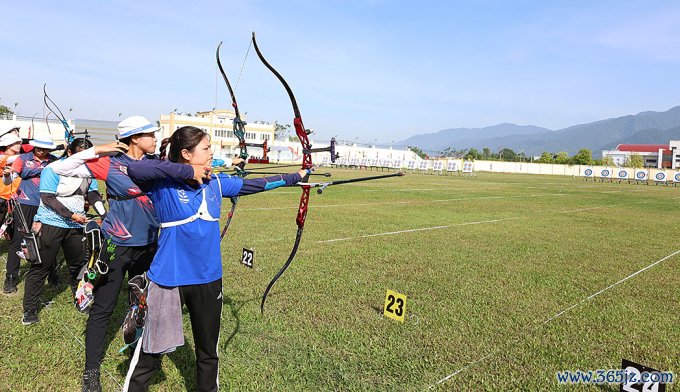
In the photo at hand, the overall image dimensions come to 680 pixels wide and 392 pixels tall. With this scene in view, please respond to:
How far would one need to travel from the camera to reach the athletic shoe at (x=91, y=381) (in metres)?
3.19

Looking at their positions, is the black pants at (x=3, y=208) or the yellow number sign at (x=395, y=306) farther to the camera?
the black pants at (x=3, y=208)

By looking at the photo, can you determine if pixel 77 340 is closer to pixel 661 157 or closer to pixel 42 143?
pixel 42 143

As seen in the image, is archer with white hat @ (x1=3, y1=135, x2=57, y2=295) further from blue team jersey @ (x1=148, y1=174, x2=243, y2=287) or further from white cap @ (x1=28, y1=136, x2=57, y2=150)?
blue team jersey @ (x1=148, y1=174, x2=243, y2=287)

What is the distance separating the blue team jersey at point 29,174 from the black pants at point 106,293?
263cm

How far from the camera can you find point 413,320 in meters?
4.77

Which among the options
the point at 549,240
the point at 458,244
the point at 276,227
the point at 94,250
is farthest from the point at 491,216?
the point at 94,250

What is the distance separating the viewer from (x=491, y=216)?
1373cm

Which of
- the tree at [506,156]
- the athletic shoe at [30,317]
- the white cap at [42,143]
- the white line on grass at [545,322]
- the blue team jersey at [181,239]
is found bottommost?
the white line on grass at [545,322]

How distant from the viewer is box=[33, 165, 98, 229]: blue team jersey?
165 inches

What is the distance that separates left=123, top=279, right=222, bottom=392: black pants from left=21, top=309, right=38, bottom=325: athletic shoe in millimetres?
2393

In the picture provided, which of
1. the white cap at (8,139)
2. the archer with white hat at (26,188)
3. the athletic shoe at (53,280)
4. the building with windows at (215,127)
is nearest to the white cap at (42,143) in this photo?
the archer with white hat at (26,188)

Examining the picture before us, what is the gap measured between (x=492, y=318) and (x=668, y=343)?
1599mm

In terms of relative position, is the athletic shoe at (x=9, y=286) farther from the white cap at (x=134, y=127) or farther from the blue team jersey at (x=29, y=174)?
the white cap at (x=134, y=127)

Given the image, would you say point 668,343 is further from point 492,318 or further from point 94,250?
point 94,250
